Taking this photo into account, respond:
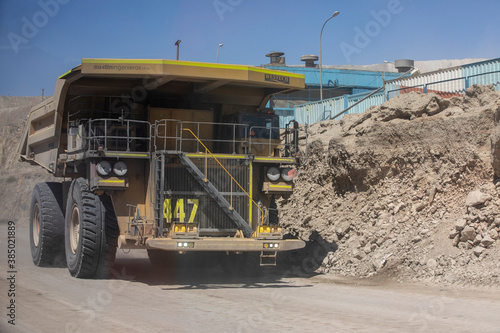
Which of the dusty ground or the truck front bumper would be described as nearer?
the truck front bumper

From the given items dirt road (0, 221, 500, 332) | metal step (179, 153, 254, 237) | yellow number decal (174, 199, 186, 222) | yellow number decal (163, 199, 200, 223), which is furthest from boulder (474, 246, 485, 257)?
yellow number decal (174, 199, 186, 222)

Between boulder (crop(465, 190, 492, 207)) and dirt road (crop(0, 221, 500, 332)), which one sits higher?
boulder (crop(465, 190, 492, 207))

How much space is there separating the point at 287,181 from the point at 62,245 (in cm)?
538

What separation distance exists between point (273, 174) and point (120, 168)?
289 centimetres

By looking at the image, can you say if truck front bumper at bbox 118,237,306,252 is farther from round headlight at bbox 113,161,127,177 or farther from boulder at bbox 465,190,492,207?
boulder at bbox 465,190,492,207

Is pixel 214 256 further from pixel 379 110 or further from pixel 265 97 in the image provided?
pixel 379 110

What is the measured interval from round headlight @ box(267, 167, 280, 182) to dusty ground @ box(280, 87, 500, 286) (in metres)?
2.49

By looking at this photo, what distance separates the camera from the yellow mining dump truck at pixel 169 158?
1134 centimetres

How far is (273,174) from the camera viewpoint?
12.3 metres

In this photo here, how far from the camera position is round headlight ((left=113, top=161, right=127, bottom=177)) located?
37.5 feet

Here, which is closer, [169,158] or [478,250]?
[478,250]

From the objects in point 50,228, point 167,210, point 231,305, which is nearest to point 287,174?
point 167,210

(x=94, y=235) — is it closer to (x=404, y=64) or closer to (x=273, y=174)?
(x=273, y=174)

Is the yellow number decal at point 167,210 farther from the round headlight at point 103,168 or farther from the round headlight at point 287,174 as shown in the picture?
the round headlight at point 287,174
